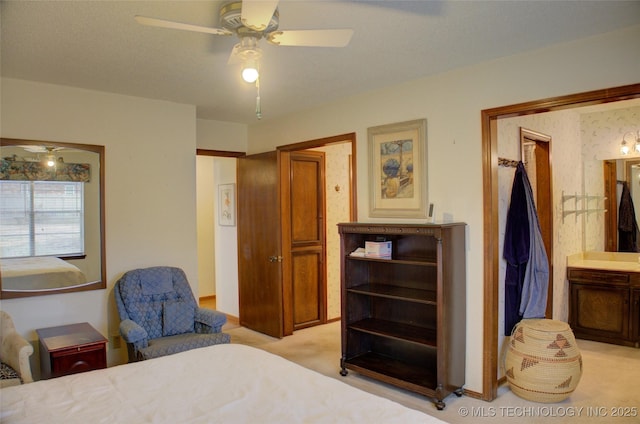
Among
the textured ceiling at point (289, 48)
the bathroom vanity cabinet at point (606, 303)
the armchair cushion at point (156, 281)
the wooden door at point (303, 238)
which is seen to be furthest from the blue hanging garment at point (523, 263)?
the armchair cushion at point (156, 281)

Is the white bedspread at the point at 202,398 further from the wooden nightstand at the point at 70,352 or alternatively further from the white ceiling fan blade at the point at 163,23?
the white ceiling fan blade at the point at 163,23

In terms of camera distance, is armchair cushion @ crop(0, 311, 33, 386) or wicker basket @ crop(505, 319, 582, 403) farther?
wicker basket @ crop(505, 319, 582, 403)

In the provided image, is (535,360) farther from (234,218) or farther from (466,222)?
(234,218)

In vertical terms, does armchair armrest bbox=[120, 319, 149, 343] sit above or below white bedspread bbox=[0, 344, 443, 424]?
below

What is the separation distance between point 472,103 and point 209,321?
2.80 m

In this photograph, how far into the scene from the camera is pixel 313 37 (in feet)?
7.07

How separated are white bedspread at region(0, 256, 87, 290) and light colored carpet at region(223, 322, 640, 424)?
2.06 metres

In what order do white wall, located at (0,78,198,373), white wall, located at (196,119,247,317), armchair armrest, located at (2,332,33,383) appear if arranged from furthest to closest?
white wall, located at (196,119,247,317)
white wall, located at (0,78,198,373)
armchair armrest, located at (2,332,33,383)

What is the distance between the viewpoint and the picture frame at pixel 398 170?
3.60 meters

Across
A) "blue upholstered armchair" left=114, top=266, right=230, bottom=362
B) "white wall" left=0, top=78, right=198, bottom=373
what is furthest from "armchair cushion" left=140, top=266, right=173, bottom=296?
"white wall" left=0, top=78, right=198, bottom=373

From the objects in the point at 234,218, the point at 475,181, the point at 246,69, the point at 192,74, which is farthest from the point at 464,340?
the point at 234,218

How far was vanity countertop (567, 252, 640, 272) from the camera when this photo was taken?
15.1 feet

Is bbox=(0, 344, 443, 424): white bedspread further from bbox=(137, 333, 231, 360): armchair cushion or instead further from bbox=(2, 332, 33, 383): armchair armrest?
bbox=(137, 333, 231, 360): armchair cushion

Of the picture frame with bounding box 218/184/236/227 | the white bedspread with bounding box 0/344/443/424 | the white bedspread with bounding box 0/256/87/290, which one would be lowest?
the white bedspread with bounding box 0/344/443/424
